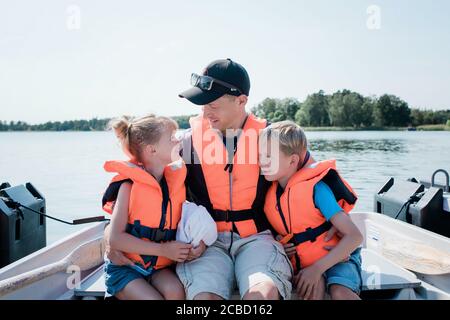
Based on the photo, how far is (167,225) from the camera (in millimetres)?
2107

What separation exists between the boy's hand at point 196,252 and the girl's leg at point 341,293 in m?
0.64

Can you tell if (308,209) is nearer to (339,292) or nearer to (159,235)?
(339,292)

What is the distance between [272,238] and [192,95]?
867 millimetres

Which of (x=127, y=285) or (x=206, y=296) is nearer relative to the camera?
(x=206, y=296)

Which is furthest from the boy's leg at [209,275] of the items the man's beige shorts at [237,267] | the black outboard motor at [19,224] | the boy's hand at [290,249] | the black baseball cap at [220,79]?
the black outboard motor at [19,224]

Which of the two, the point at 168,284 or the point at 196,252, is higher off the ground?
the point at 196,252

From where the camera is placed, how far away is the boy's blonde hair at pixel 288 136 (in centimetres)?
217

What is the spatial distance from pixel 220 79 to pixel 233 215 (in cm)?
73

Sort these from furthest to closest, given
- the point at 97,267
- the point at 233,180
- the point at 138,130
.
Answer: the point at 97,267 < the point at 233,180 < the point at 138,130

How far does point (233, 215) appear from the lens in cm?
221

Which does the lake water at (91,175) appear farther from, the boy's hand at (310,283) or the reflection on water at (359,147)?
the boy's hand at (310,283)

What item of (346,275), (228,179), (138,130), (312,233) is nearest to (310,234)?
(312,233)

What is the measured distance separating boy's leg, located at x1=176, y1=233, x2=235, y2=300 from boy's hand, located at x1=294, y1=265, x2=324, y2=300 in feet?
1.08
